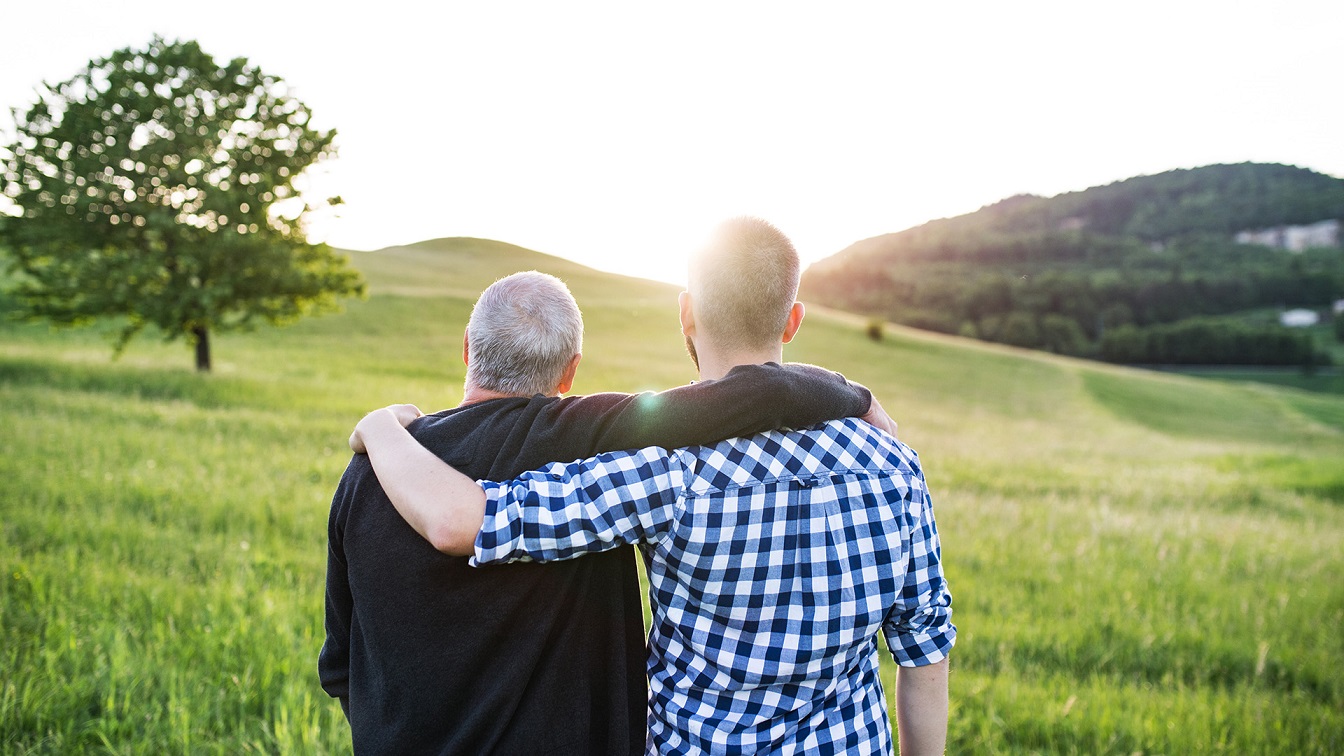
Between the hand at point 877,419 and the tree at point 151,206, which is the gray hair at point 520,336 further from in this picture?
the tree at point 151,206

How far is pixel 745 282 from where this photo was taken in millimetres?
1863

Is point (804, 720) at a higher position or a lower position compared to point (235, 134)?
lower

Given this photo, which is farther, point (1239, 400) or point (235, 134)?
point (1239, 400)

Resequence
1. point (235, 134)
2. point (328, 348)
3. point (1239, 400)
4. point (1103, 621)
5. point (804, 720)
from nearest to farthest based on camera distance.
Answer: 1. point (804, 720)
2. point (1103, 621)
3. point (235, 134)
4. point (328, 348)
5. point (1239, 400)

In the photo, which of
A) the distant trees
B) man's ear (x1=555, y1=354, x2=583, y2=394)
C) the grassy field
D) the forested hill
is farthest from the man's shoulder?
the distant trees

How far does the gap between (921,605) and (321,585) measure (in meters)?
4.34

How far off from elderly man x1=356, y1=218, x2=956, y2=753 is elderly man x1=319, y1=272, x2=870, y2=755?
9cm

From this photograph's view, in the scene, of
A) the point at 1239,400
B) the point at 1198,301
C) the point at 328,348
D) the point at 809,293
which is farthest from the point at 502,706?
the point at 1198,301

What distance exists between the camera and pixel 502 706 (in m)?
1.85

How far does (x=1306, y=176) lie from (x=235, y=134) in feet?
635

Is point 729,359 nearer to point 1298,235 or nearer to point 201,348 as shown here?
point 201,348

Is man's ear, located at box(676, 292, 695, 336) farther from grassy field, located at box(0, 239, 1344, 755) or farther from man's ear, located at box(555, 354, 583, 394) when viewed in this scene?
grassy field, located at box(0, 239, 1344, 755)

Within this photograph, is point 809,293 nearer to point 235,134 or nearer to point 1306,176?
point 235,134

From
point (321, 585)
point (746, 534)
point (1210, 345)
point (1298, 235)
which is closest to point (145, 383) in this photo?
point (321, 585)
